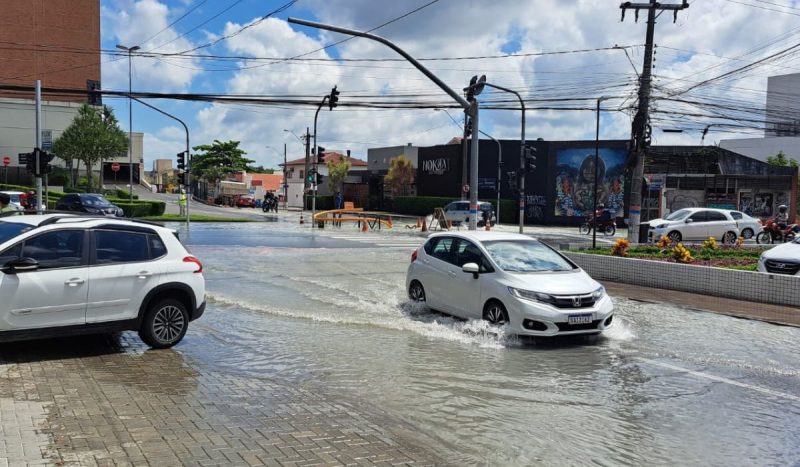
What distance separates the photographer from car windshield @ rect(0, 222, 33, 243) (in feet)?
24.9

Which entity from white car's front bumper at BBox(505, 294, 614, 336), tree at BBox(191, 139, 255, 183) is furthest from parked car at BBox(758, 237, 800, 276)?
tree at BBox(191, 139, 255, 183)

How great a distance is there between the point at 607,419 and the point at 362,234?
28.1 meters

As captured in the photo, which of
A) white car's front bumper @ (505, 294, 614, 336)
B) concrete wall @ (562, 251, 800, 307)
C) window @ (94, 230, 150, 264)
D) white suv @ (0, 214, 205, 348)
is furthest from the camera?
concrete wall @ (562, 251, 800, 307)

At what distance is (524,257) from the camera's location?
10.6 meters

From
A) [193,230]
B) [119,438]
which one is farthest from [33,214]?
[193,230]

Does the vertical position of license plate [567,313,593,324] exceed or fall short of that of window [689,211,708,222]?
it falls short

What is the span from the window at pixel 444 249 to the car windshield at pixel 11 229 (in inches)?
238

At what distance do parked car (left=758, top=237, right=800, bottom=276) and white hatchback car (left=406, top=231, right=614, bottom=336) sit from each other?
6222mm

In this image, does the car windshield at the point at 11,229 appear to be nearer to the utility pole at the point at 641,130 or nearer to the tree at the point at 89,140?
the utility pole at the point at 641,130

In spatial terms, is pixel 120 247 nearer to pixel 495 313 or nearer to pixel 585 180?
pixel 495 313

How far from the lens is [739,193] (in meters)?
44.7

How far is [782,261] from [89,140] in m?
60.1

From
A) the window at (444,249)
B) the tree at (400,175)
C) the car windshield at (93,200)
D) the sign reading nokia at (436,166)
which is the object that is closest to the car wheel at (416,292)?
the window at (444,249)

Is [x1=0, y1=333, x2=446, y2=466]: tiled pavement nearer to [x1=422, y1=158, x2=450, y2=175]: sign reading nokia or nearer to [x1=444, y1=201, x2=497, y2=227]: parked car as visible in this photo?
[x1=444, y1=201, x2=497, y2=227]: parked car
